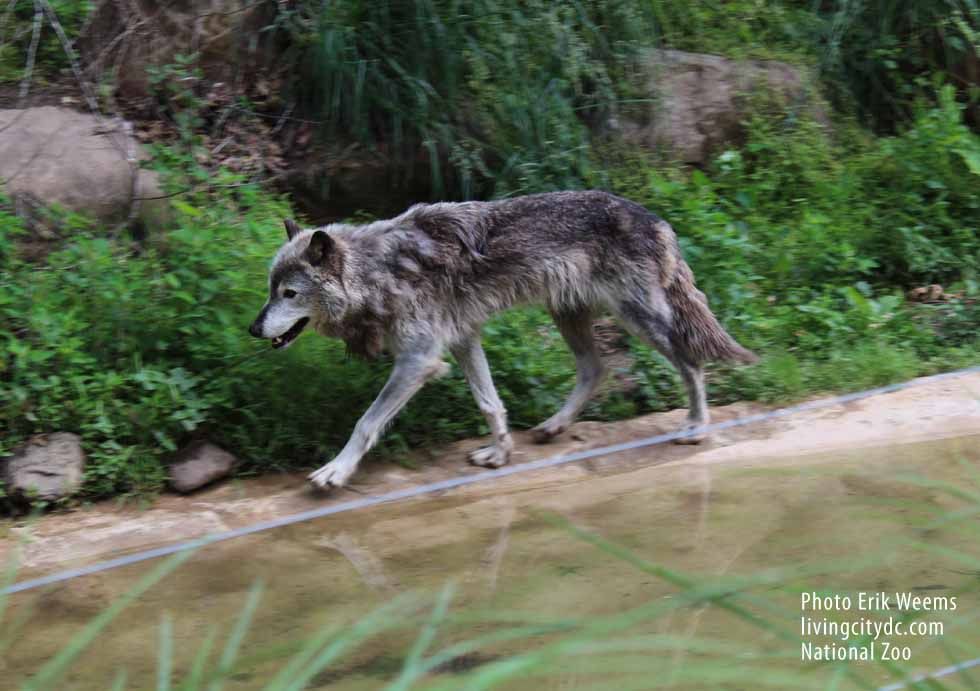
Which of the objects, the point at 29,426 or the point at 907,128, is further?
the point at 907,128

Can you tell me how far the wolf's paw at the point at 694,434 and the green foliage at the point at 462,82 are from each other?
8.77 ft

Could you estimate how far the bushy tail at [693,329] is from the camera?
6.36 m

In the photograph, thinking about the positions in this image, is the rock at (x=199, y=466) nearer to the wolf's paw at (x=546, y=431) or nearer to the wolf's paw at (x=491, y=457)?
the wolf's paw at (x=491, y=457)

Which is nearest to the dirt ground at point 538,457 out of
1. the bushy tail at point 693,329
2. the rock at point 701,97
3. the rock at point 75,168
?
the bushy tail at point 693,329

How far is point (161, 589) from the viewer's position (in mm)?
4766

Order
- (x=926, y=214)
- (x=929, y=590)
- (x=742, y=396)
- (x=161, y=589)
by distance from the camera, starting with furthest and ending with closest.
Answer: (x=926, y=214) → (x=742, y=396) → (x=161, y=589) → (x=929, y=590)

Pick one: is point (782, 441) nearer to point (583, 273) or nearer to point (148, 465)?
point (583, 273)

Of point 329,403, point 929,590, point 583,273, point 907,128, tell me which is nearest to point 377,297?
point 329,403

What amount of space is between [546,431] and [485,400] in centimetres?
48

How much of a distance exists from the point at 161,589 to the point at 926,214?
6399mm

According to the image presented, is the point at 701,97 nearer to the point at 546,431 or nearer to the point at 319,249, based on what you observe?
the point at 546,431

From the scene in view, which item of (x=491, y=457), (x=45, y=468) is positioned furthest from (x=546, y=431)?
(x=45, y=468)

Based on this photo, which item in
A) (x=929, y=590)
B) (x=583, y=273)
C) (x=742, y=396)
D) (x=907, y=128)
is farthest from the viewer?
(x=907, y=128)

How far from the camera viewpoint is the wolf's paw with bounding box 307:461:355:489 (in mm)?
5816
